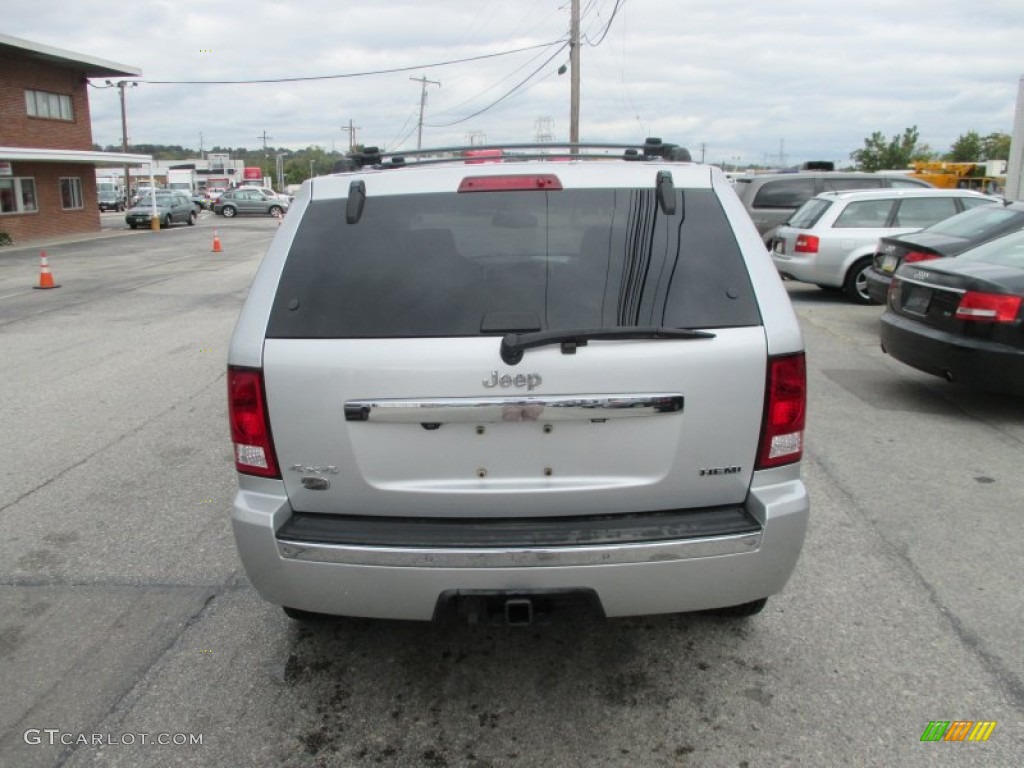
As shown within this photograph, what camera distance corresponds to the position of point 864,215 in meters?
13.0

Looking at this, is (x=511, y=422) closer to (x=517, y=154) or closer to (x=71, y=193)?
(x=517, y=154)

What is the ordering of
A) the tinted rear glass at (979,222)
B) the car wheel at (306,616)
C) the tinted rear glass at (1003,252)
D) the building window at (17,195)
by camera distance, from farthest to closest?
1. the building window at (17,195)
2. the tinted rear glass at (979,222)
3. the tinted rear glass at (1003,252)
4. the car wheel at (306,616)

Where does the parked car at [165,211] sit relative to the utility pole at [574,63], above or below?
below

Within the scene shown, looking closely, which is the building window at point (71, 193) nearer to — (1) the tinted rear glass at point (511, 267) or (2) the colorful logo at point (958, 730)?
(1) the tinted rear glass at point (511, 267)

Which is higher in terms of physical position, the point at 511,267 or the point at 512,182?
the point at 512,182

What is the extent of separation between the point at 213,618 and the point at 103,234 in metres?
37.1

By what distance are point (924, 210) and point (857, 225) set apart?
1164mm

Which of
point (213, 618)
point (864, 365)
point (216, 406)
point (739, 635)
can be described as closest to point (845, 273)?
point (864, 365)

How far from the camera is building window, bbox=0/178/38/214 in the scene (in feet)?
101

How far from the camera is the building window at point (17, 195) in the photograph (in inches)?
1214

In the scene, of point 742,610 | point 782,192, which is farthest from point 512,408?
point 782,192

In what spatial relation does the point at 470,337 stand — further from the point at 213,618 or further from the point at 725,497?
the point at 213,618

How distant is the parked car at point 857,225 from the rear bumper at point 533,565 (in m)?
11.1

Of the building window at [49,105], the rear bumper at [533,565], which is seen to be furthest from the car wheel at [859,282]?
the building window at [49,105]
